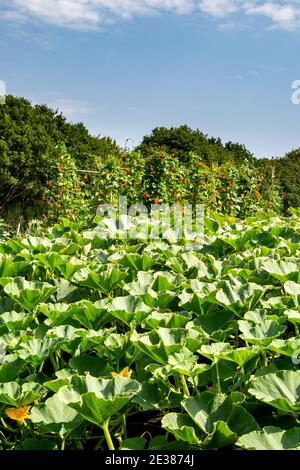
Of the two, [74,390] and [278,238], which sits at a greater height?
[278,238]

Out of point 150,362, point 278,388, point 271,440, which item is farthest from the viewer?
point 150,362

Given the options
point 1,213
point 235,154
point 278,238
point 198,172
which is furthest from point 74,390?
point 235,154

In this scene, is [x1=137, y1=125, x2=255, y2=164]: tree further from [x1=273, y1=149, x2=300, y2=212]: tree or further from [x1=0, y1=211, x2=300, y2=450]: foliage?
[x1=0, y1=211, x2=300, y2=450]: foliage

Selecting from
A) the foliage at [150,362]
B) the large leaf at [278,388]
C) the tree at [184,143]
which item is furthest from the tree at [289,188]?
the large leaf at [278,388]

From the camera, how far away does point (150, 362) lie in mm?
1509

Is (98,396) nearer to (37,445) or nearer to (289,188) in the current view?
(37,445)

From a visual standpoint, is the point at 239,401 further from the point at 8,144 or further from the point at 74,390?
the point at 8,144

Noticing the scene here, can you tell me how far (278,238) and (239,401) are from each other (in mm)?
1638

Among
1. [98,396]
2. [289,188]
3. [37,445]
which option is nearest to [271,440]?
[98,396]

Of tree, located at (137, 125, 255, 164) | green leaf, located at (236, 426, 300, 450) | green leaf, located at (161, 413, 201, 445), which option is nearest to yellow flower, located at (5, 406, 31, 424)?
green leaf, located at (161, 413, 201, 445)

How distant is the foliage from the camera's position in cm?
119

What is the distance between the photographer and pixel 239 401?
1223 mm

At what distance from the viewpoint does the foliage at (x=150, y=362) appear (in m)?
1.19

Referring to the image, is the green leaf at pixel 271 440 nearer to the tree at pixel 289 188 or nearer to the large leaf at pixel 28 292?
the large leaf at pixel 28 292
